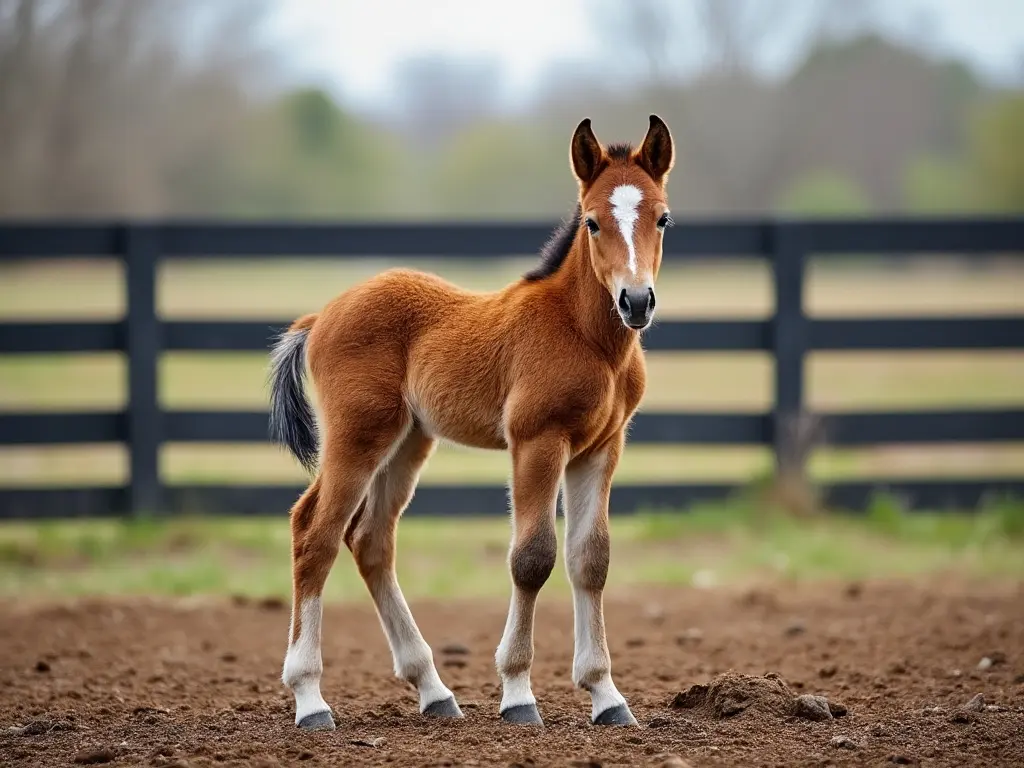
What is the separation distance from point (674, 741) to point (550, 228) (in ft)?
18.6

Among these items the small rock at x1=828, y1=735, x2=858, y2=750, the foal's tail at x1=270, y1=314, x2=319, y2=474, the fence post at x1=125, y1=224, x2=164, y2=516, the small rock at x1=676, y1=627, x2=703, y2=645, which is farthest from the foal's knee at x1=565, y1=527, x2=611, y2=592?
the fence post at x1=125, y1=224, x2=164, y2=516

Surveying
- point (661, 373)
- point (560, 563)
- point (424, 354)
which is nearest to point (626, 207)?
point (424, 354)

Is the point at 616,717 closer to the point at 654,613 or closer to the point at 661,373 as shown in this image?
the point at 654,613

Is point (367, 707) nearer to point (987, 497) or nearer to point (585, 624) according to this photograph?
point (585, 624)

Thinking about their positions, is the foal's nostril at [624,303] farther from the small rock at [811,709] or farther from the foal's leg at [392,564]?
the small rock at [811,709]

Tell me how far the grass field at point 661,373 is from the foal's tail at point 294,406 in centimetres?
402

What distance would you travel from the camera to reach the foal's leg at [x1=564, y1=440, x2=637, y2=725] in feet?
13.7

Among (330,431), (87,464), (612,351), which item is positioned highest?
(612,351)

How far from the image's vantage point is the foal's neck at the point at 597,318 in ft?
13.5

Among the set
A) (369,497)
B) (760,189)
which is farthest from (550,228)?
(760,189)

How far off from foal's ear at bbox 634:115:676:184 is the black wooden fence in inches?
167

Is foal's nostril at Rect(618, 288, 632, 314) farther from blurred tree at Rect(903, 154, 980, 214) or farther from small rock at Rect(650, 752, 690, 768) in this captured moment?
blurred tree at Rect(903, 154, 980, 214)

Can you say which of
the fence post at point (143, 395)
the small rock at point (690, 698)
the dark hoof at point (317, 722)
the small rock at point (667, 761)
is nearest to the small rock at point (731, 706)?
the small rock at point (690, 698)

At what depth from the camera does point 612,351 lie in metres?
4.14
